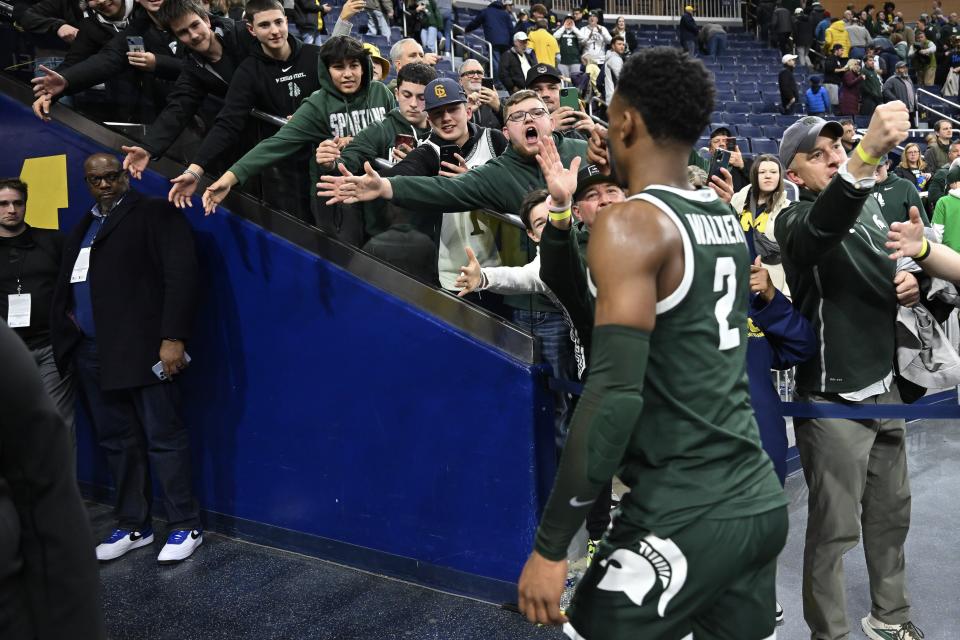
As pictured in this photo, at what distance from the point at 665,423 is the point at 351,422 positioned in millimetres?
2580

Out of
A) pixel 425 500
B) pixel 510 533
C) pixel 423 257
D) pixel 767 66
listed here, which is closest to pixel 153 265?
pixel 423 257

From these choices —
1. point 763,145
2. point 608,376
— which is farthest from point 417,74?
point 763,145

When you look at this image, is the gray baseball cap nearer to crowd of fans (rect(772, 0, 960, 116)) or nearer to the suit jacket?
the suit jacket

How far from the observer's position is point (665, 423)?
1.95 m

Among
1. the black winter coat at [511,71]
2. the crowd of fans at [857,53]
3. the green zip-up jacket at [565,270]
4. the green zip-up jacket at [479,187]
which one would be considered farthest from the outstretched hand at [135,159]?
the crowd of fans at [857,53]

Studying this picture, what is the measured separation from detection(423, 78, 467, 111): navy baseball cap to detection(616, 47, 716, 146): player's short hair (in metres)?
2.19

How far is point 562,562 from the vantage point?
74.0 inches

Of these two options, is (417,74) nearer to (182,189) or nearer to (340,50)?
(340,50)

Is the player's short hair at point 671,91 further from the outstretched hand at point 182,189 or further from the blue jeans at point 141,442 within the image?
the blue jeans at point 141,442

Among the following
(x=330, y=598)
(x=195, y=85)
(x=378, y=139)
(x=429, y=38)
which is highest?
(x=429, y=38)

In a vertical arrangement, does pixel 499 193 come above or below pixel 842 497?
above

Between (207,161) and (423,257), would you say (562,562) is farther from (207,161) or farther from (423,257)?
(207,161)

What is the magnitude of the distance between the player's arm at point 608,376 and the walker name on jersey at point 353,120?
283cm

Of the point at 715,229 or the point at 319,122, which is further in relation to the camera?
the point at 319,122
